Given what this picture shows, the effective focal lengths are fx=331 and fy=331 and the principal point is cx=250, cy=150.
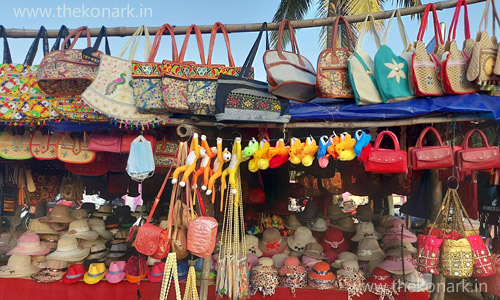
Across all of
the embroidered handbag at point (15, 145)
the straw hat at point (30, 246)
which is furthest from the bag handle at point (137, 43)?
the straw hat at point (30, 246)

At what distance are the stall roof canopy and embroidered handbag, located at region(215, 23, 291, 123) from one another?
0.14 metres

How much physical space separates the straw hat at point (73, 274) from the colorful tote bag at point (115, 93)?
2259 millimetres

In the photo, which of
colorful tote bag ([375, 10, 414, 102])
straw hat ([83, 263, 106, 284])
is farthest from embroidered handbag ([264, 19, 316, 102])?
straw hat ([83, 263, 106, 284])

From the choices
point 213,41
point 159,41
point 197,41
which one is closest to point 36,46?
point 159,41

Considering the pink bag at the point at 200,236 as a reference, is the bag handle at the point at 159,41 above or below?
above

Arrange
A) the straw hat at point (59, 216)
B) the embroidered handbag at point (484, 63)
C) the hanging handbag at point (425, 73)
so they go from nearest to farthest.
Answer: the embroidered handbag at point (484, 63) < the hanging handbag at point (425, 73) < the straw hat at point (59, 216)

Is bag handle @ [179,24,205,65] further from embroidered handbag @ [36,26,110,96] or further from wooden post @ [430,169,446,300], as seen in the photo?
wooden post @ [430,169,446,300]

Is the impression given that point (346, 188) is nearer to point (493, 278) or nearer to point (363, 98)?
point (493, 278)

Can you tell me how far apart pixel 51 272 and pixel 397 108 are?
425 centimetres

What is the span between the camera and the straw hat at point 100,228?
187 inches

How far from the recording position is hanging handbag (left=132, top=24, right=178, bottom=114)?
2.83 m

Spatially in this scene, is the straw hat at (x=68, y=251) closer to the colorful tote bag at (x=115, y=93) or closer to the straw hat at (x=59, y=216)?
the straw hat at (x=59, y=216)

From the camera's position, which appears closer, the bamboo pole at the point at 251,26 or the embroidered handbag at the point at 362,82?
the embroidered handbag at the point at 362,82

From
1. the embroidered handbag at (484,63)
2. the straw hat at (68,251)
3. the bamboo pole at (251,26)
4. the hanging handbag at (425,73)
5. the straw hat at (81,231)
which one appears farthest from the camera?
the straw hat at (81,231)
